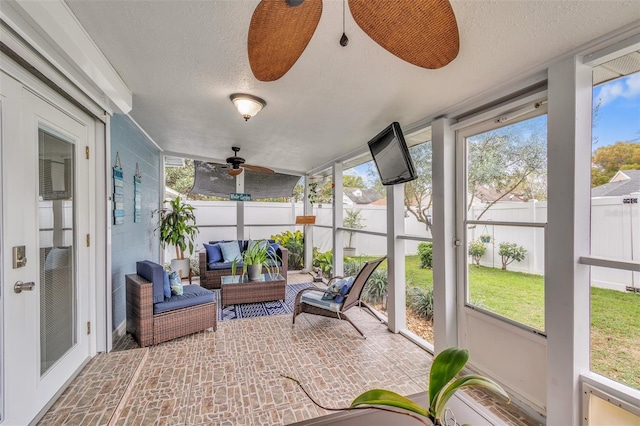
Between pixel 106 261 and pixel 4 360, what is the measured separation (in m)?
1.26

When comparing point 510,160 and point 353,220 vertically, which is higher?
point 510,160

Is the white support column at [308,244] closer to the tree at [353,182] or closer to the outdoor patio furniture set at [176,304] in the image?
the tree at [353,182]

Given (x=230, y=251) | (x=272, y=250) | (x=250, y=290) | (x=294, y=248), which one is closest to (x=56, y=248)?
(x=250, y=290)

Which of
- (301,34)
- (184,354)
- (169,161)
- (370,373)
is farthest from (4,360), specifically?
(169,161)

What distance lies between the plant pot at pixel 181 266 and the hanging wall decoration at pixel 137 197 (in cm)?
182

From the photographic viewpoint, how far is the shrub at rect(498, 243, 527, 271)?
7.25 feet

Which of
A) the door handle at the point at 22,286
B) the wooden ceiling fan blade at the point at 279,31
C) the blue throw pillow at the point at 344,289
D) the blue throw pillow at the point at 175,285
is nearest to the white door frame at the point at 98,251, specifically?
the blue throw pillow at the point at 175,285

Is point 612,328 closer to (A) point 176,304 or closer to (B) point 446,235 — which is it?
(B) point 446,235

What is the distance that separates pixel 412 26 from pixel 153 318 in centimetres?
334

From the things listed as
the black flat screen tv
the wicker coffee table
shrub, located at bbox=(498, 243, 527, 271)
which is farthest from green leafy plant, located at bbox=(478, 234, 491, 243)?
the wicker coffee table

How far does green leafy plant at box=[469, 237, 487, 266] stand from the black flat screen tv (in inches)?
33.9

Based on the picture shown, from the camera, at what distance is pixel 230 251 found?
216 inches

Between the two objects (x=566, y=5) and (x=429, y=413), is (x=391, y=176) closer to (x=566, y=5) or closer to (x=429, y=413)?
(x=566, y=5)

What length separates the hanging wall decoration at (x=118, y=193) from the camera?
2.85 metres
